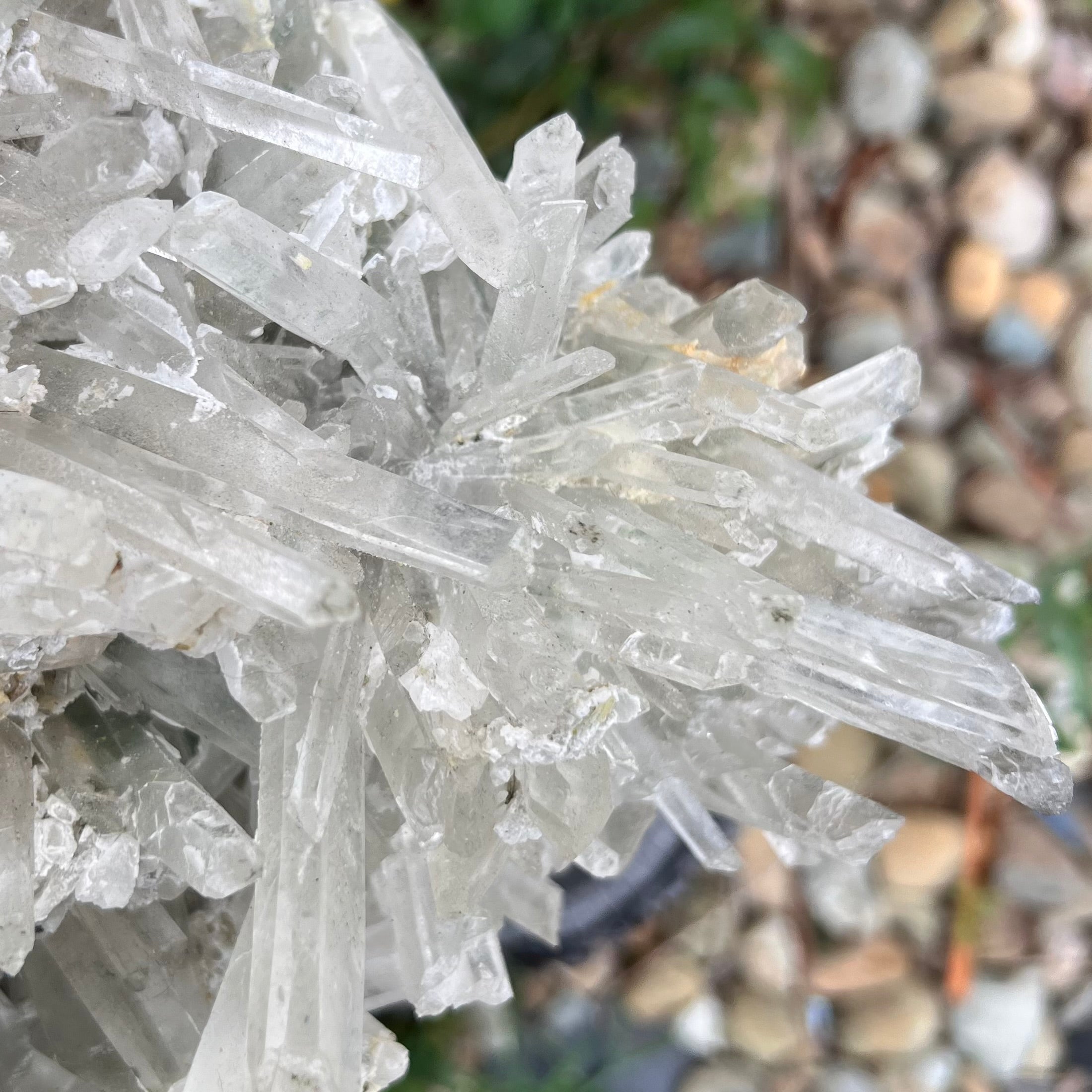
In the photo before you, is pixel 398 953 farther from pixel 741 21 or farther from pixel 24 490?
pixel 741 21

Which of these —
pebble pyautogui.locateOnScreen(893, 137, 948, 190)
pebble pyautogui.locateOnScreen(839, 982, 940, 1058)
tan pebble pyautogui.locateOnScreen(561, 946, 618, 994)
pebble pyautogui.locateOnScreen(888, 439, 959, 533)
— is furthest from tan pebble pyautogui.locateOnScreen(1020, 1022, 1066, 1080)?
pebble pyautogui.locateOnScreen(893, 137, 948, 190)

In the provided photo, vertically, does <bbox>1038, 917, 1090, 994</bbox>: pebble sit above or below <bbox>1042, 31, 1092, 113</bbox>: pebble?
below

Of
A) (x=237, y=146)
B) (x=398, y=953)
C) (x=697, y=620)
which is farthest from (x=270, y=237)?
(x=398, y=953)

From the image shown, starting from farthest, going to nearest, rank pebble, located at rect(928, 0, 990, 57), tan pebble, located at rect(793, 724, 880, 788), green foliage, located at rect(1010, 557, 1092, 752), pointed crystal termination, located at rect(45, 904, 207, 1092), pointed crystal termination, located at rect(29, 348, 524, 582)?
pebble, located at rect(928, 0, 990, 57) < tan pebble, located at rect(793, 724, 880, 788) < green foliage, located at rect(1010, 557, 1092, 752) < pointed crystal termination, located at rect(45, 904, 207, 1092) < pointed crystal termination, located at rect(29, 348, 524, 582)

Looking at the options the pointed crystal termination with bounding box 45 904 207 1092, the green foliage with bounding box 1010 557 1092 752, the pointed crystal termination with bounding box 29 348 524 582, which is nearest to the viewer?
the pointed crystal termination with bounding box 29 348 524 582

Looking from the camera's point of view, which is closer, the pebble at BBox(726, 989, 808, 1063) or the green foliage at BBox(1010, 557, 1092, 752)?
the green foliage at BBox(1010, 557, 1092, 752)

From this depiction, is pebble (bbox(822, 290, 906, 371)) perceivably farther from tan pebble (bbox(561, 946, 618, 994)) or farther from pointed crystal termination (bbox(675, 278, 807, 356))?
pointed crystal termination (bbox(675, 278, 807, 356))

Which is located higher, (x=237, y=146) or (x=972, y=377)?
(x=237, y=146)

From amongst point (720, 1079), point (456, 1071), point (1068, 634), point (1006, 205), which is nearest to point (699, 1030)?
point (720, 1079)
